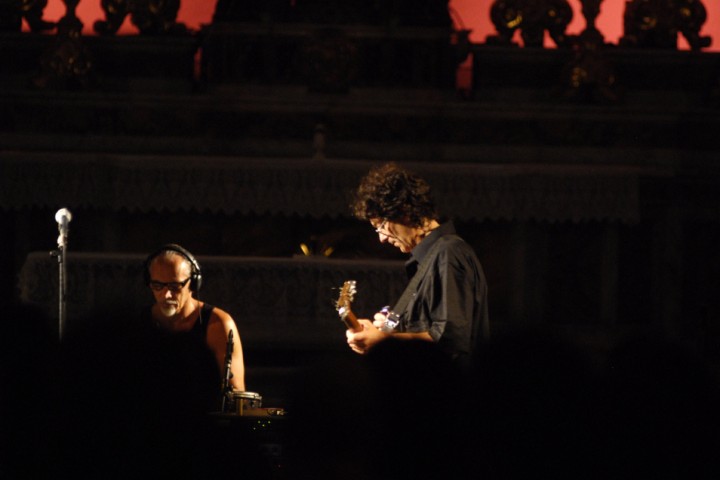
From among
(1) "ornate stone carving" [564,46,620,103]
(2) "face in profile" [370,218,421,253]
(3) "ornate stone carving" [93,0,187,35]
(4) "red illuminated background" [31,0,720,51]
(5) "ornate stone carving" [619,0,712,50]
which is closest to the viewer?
(2) "face in profile" [370,218,421,253]

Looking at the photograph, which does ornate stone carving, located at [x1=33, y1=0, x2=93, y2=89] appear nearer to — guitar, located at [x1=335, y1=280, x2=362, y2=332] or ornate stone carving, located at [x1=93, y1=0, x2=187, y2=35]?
ornate stone carving, located at [x1=93, y1=0, x2=187, y2=35]

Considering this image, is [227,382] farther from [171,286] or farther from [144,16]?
[144,16]

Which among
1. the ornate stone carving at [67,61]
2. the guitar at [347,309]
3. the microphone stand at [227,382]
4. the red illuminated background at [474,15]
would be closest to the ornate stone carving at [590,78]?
the red illuminated background at [474,15]

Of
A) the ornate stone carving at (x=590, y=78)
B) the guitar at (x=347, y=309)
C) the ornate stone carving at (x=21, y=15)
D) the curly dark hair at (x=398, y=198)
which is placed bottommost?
the guitar at (x=347, y=309)

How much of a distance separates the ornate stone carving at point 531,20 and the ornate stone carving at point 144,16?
2973 mm

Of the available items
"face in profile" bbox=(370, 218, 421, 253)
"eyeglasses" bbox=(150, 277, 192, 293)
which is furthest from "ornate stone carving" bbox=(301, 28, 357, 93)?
"face in profile" bbox=(370, 218, 421, 253)

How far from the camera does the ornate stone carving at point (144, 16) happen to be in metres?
11.3

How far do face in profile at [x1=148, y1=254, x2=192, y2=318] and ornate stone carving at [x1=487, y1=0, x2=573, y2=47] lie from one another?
694cm

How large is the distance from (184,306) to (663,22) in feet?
25.2

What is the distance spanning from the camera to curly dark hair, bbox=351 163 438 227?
4.44m

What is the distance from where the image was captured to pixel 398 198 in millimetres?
4441

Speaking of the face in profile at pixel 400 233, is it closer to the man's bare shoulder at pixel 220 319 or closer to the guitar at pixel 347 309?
the guitar at pixel 347 309

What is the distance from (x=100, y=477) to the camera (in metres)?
2.05

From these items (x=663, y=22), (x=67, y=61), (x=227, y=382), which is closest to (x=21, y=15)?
(x=67, y=61)
